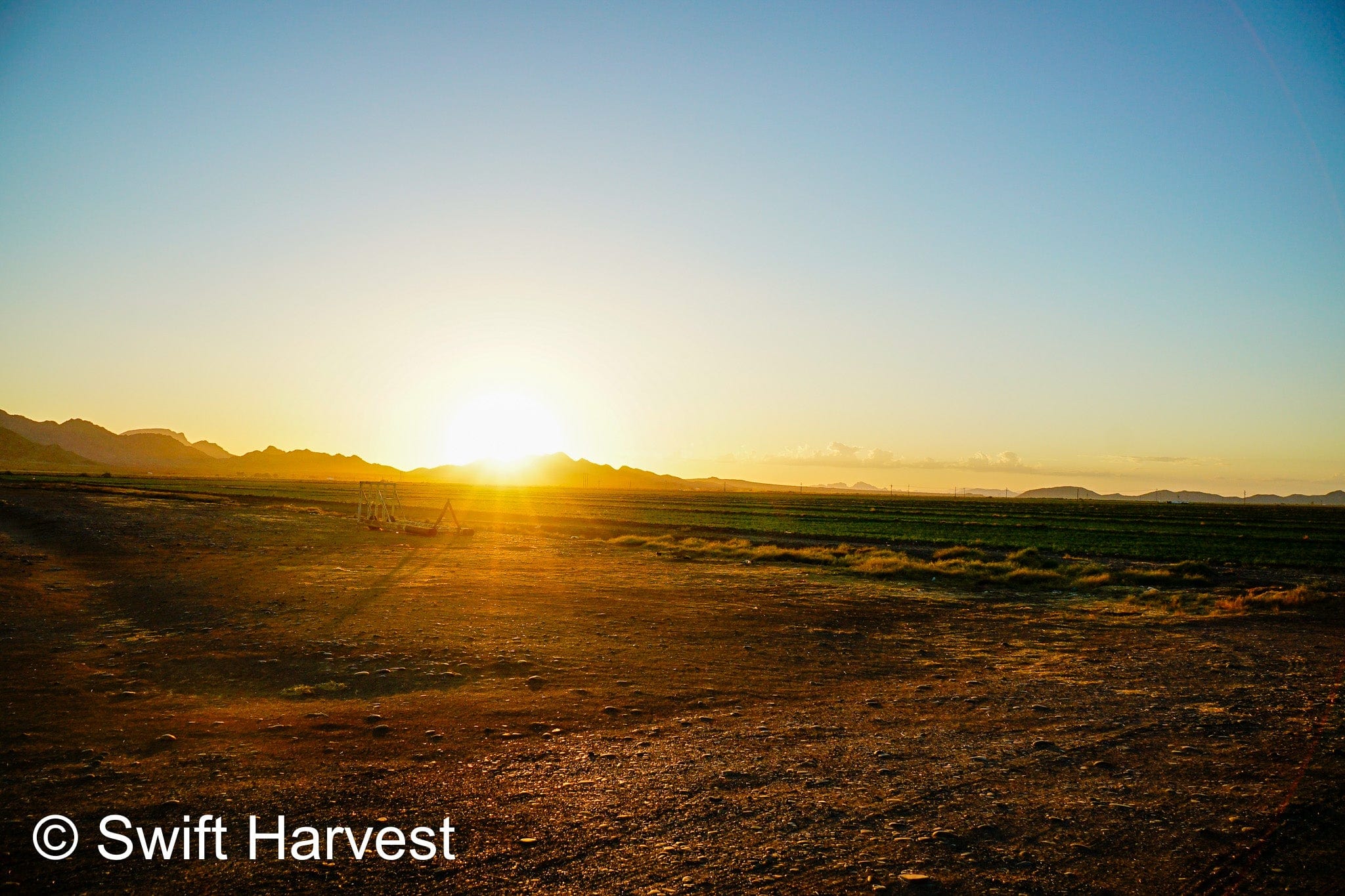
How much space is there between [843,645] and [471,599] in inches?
324

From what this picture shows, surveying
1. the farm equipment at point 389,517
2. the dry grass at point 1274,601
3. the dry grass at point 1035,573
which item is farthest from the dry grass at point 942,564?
the farm equipment at point 389,517

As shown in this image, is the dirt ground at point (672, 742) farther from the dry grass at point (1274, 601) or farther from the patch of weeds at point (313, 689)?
the dry grass at point (1274, 601)

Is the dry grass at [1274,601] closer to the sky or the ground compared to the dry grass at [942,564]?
closer to the sky

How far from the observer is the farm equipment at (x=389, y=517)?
33.1 m

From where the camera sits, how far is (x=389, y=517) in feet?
120

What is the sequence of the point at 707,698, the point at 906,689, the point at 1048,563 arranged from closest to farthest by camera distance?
the point at 707,698 → the point at 906,689 → the point at 1048,563

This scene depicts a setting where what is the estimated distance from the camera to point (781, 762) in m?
6.95

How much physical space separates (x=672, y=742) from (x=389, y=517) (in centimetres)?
3240

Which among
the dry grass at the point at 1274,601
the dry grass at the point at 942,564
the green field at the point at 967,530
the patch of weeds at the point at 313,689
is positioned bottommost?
the green field at the point at 967,530

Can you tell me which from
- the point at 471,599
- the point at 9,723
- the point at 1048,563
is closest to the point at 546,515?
the point at 1048,563

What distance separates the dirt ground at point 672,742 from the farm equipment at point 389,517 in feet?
54.4

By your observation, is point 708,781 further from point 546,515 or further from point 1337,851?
point 546,515

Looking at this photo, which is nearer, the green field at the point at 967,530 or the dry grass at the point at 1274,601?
the dry grass at the point at 1274,601

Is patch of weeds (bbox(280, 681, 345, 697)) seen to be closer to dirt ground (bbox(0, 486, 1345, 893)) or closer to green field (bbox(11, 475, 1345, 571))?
dirt ground (bbox(0, 486, 1345, 893))
